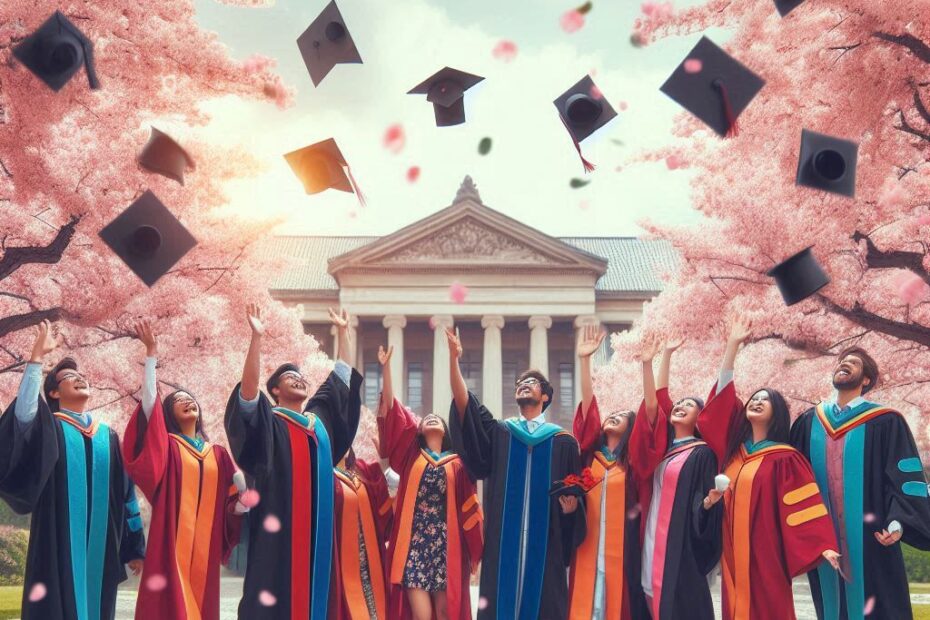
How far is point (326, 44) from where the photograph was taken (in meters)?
8.60

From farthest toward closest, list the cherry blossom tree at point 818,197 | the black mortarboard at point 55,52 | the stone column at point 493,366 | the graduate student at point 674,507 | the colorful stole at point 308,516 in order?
the stone column at point 493,366 → the cherry blossom tree at point 818,197 → the black mortarboard at point 55,52 → the graduate student at point 674,507 → the colorful stole at point 308,516

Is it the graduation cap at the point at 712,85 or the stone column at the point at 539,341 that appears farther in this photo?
the stone column at the point at 539,341

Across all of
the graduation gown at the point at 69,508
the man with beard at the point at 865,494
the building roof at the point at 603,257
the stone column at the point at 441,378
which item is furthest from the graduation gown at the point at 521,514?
the building roof at the point at 603,257

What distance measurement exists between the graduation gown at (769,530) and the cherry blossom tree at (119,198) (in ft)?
31.4

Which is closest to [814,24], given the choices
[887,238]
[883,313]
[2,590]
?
[887,238]

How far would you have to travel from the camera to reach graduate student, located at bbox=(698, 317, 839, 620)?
641cm

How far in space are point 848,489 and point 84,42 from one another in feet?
19.7

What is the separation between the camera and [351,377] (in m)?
7.20

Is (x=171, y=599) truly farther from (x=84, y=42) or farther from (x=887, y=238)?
(x=887, y=238)

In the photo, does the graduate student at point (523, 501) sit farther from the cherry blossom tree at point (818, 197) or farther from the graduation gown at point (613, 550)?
the cherry blossom tree at point (818, 197)

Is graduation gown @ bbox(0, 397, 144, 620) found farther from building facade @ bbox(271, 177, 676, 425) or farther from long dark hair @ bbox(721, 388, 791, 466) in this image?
building facade @ bbox(271, 177, 676, 425)

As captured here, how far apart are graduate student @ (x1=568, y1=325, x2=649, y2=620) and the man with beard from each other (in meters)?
1.10

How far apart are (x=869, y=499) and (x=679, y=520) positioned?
1094mm

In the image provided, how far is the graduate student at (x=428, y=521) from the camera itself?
23.7ft
